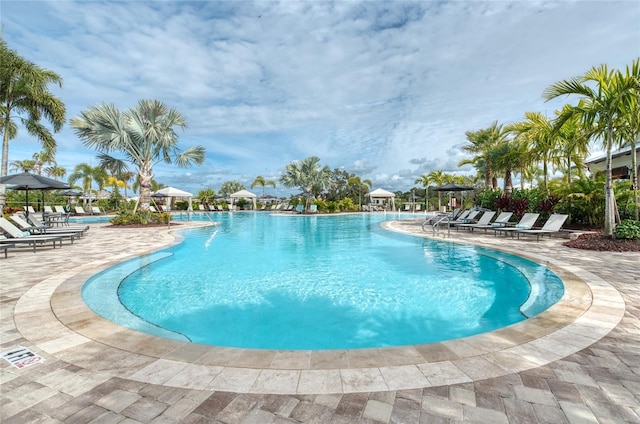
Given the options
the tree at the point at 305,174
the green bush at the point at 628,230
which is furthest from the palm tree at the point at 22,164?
the green bush at the point at 628,230

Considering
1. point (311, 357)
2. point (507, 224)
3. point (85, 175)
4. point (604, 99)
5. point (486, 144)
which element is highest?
point (85, 175)

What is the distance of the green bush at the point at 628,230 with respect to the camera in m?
8.13

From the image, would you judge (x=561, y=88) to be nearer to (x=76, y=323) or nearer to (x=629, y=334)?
(x=629, y=334)

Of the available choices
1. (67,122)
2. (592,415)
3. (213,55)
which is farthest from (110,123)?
(592,415)

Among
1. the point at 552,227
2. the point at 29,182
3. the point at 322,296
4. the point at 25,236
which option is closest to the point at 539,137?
the point at 552,227

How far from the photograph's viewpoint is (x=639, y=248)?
772 centimetres

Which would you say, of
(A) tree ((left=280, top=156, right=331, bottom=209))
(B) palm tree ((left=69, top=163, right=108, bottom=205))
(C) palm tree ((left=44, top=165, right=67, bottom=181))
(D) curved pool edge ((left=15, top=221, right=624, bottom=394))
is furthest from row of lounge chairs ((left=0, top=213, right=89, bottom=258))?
(C) palm tree ((left=44, top=165, right=67, bottom=181))

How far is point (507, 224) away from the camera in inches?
500

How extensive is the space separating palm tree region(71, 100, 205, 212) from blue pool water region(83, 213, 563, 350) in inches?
412

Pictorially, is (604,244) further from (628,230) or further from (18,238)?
(18,238)

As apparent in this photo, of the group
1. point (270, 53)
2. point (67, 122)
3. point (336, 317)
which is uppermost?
point (270, 53)

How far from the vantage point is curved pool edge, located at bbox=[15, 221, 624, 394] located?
90.5 inches

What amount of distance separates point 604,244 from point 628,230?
85 centimetres

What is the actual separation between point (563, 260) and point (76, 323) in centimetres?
930
